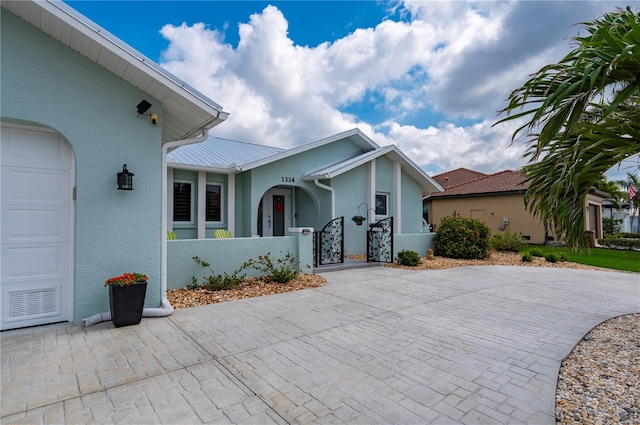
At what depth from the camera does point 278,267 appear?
28.8ft

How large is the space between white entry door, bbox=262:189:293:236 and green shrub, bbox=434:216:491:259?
6572mm

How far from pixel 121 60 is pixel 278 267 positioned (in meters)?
5.81

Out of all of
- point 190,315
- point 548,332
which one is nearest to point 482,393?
point 548,332

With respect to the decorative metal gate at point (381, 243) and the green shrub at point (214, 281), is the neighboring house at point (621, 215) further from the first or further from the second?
the green shrub at point (214, 281)

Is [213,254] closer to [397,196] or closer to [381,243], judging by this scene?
[381,243]

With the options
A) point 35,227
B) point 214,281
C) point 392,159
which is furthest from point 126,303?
point 392,159

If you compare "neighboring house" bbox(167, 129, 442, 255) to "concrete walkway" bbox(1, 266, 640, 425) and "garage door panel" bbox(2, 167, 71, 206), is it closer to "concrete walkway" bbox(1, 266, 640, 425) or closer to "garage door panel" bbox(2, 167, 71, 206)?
"garage door panel" bbox(2, 167, 71, 206)

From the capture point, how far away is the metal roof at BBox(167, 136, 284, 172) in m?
11.0

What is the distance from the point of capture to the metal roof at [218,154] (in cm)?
1096

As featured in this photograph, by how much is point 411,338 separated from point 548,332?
2.25 m

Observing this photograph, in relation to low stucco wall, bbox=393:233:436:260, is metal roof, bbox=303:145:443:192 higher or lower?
higher

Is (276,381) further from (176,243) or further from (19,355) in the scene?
(176,243)

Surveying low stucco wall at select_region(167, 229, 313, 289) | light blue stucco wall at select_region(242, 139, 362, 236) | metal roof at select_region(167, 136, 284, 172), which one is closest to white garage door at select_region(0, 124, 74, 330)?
low stucco wall at select_region(167, 229, 313, 289)

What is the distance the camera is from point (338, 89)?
46.8ft
